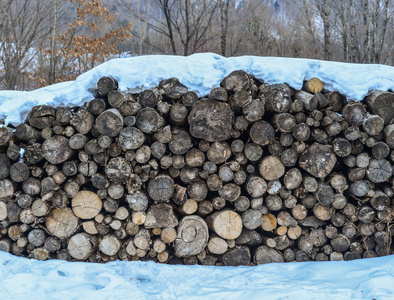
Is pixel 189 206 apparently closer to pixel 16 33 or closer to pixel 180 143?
pixel 180 143

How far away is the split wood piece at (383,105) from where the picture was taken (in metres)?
2.97

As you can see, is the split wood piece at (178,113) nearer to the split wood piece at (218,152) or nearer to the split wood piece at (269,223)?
the split wood piece at (218,152)

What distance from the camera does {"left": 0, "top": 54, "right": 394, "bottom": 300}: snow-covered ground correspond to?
243cm

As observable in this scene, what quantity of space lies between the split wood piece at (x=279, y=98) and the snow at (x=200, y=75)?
0.37 feet

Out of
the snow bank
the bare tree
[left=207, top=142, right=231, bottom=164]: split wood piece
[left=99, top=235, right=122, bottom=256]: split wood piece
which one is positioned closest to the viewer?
the snow bank

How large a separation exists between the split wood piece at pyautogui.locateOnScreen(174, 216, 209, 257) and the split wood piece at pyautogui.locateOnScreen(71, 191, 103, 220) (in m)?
0.91

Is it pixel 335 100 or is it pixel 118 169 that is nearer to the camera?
pixel 118 169

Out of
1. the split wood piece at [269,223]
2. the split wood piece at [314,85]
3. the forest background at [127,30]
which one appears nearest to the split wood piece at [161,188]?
the split wood piece at [269,223]

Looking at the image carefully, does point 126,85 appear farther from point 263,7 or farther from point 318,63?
point 263,7

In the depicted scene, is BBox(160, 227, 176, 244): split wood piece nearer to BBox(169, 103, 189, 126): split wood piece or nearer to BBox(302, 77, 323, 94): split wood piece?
BBox(169, 103, 189, 126): split wood piece

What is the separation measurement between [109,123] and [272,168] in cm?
173

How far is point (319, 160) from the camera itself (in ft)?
9.58

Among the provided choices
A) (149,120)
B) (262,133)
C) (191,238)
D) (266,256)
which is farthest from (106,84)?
(266,256)

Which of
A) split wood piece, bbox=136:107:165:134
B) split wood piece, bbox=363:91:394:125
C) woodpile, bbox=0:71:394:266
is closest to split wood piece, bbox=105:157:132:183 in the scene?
woodpile, bbox=0:71:394:266
